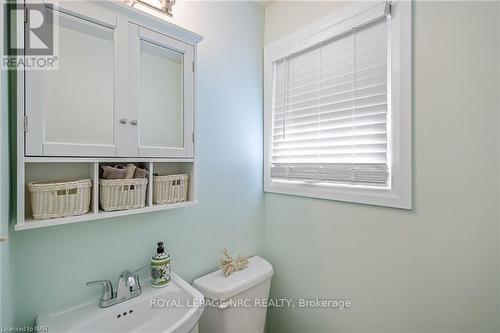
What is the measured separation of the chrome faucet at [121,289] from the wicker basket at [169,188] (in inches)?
13.5

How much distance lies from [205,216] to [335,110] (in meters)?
0.94

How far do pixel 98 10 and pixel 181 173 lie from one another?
0.73m

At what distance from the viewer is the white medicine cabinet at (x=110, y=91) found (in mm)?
791

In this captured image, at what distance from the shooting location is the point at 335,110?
126 centimetres

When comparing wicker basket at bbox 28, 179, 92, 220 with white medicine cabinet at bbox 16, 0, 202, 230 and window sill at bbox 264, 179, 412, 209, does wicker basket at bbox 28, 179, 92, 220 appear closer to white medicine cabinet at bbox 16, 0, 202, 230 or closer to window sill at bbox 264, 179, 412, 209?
white medicine cabinet at bbox 16, 0, 202, 230

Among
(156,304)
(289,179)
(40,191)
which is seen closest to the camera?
(40,191)

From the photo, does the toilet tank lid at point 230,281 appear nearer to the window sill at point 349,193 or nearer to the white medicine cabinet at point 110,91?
the window sill at point 349,193

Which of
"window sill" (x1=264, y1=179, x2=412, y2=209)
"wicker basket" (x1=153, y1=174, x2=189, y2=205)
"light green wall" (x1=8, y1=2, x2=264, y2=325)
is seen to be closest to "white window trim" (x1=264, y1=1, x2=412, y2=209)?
"window sill" (x1=264, y1=179, x2=412, y2=209)

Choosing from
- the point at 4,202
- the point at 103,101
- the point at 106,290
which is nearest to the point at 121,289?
the point at 106,290

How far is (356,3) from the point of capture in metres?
1.15

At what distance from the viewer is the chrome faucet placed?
→ 0.96m

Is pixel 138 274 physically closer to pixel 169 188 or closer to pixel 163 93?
pixel 169 188

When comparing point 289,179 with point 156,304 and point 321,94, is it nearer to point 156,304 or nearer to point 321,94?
point 321,94

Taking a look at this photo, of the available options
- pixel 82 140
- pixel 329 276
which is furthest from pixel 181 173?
pixel 329 276
